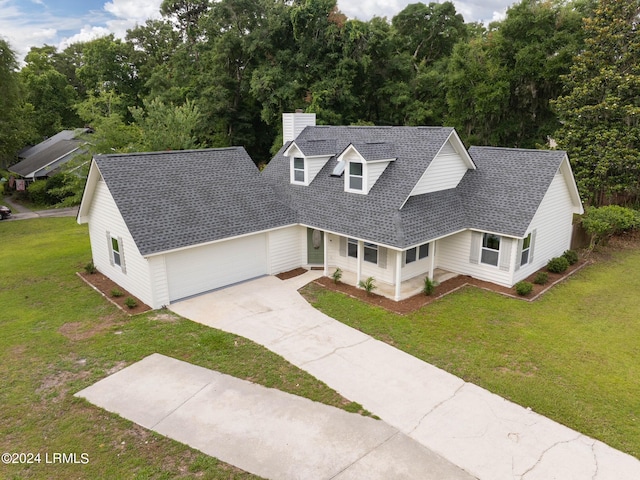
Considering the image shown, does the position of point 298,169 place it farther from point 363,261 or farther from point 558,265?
point 558,265

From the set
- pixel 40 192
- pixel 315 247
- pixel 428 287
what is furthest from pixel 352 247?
pixel 40 192

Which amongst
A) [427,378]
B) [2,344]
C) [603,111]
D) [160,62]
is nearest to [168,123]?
[2,344]

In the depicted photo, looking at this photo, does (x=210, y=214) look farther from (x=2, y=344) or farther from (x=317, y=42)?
(x=317, y=42)

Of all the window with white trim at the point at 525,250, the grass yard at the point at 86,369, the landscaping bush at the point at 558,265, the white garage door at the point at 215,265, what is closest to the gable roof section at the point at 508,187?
the window with white trim at the point at 525,250

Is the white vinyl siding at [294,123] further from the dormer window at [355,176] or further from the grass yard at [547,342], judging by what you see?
the grass yard at [547,342]

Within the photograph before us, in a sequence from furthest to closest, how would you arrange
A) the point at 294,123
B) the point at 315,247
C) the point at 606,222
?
the point at 294,123 → the point at 606,222 → the point at 315,247

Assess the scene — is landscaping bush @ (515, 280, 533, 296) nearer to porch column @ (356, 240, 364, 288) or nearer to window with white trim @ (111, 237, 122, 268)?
porch column @ (356, 240, 364, 288)
